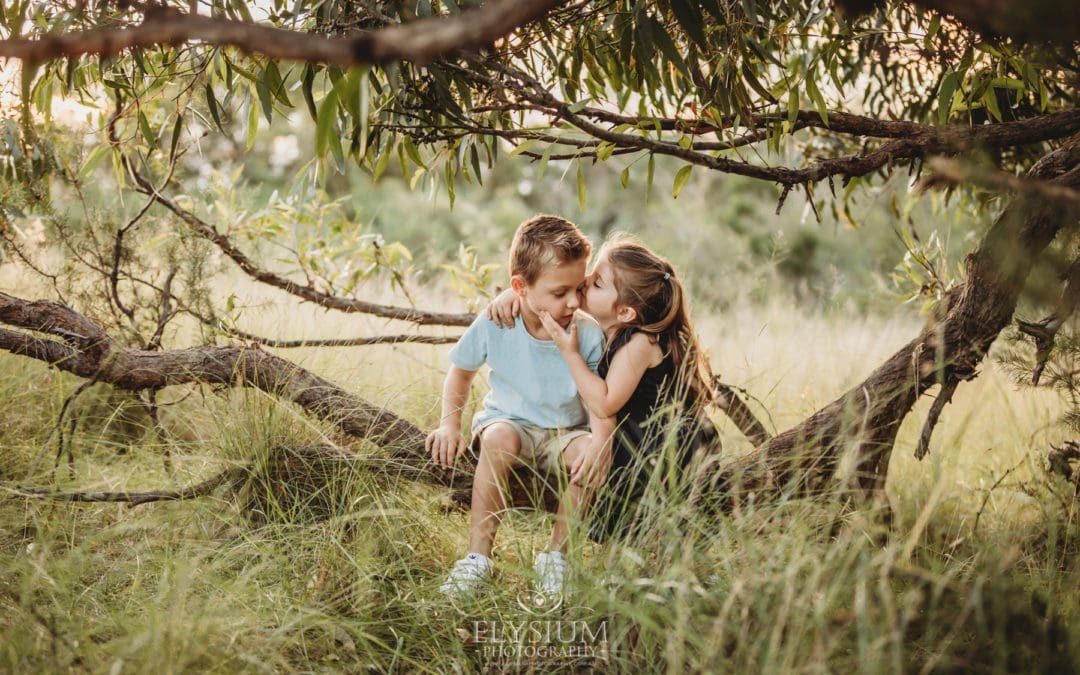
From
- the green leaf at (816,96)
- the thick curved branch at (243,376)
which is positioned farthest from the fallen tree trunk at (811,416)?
the green leaf at (816,96)

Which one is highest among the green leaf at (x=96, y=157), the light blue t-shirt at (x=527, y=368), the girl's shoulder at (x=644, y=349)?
the green leaf at (x=96, y=157)

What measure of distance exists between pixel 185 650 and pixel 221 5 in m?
1.57

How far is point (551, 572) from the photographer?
1.96 m

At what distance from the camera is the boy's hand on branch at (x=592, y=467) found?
7.02ft

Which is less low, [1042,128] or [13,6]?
[13,6]

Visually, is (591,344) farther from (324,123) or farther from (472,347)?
(324,123)

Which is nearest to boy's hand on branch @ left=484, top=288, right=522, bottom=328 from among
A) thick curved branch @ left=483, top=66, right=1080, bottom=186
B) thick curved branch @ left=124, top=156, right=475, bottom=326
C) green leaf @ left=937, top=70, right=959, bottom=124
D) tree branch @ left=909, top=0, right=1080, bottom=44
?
thick curved branch @ left=124, top=156, right=475, bottom=326

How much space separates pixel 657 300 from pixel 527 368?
469mm

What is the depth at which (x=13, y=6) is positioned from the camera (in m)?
2.16

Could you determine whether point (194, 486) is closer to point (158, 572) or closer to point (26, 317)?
point (158, 572)

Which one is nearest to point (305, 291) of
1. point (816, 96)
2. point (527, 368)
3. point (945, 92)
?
point (527, 368)

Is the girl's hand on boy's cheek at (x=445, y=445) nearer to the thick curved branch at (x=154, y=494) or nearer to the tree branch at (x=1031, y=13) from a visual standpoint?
the thick curved branch at (x=154, y=494)

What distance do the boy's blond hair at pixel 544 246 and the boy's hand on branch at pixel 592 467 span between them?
0.57 m

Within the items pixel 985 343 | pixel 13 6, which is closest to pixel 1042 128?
pixel 985 343
